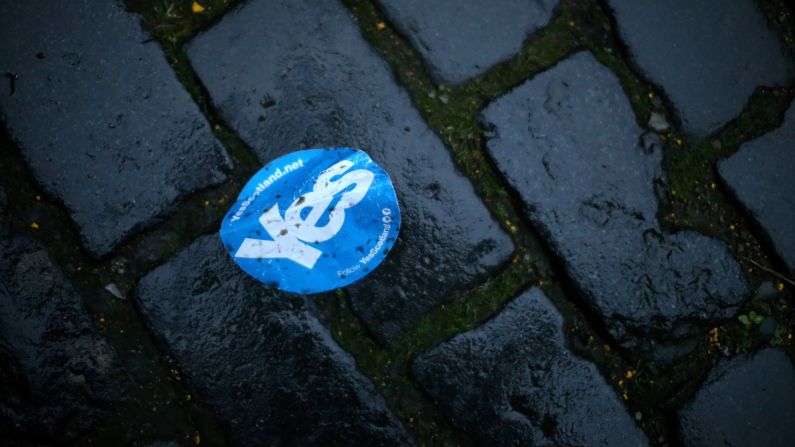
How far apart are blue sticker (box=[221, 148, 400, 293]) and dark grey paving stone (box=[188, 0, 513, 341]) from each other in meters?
0.05

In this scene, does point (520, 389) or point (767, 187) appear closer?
point (520, 389)

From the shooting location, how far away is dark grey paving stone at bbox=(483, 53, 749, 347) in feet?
5.22

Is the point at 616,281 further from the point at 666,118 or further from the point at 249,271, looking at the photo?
the point at 249,271

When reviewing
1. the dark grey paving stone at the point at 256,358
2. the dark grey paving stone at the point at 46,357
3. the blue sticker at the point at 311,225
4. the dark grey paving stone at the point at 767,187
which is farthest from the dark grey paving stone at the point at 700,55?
the dark grey paving stone at the point at 46,357

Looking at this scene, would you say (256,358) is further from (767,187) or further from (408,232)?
(767,187)

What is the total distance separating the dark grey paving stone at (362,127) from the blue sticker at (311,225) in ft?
0.17

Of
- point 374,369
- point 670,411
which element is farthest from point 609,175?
point 374,369

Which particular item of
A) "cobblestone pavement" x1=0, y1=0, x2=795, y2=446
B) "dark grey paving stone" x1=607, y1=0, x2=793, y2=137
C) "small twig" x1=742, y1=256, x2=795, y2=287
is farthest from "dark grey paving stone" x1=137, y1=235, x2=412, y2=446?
"dark grey paving stone" x1=607, y1=0, x2=793, y2=137

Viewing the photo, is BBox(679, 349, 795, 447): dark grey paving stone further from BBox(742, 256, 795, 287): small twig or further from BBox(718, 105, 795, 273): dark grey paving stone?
BBox(718, 105, 795, 273): dark grey paving stone

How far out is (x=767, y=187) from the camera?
5.52ft

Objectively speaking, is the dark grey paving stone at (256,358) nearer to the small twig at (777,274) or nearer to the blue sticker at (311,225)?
the blue sticker at (311,225)

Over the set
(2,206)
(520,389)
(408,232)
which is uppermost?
(408,232)

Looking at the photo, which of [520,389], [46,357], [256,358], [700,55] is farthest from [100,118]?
[700,55]

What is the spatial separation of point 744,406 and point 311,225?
135cm
